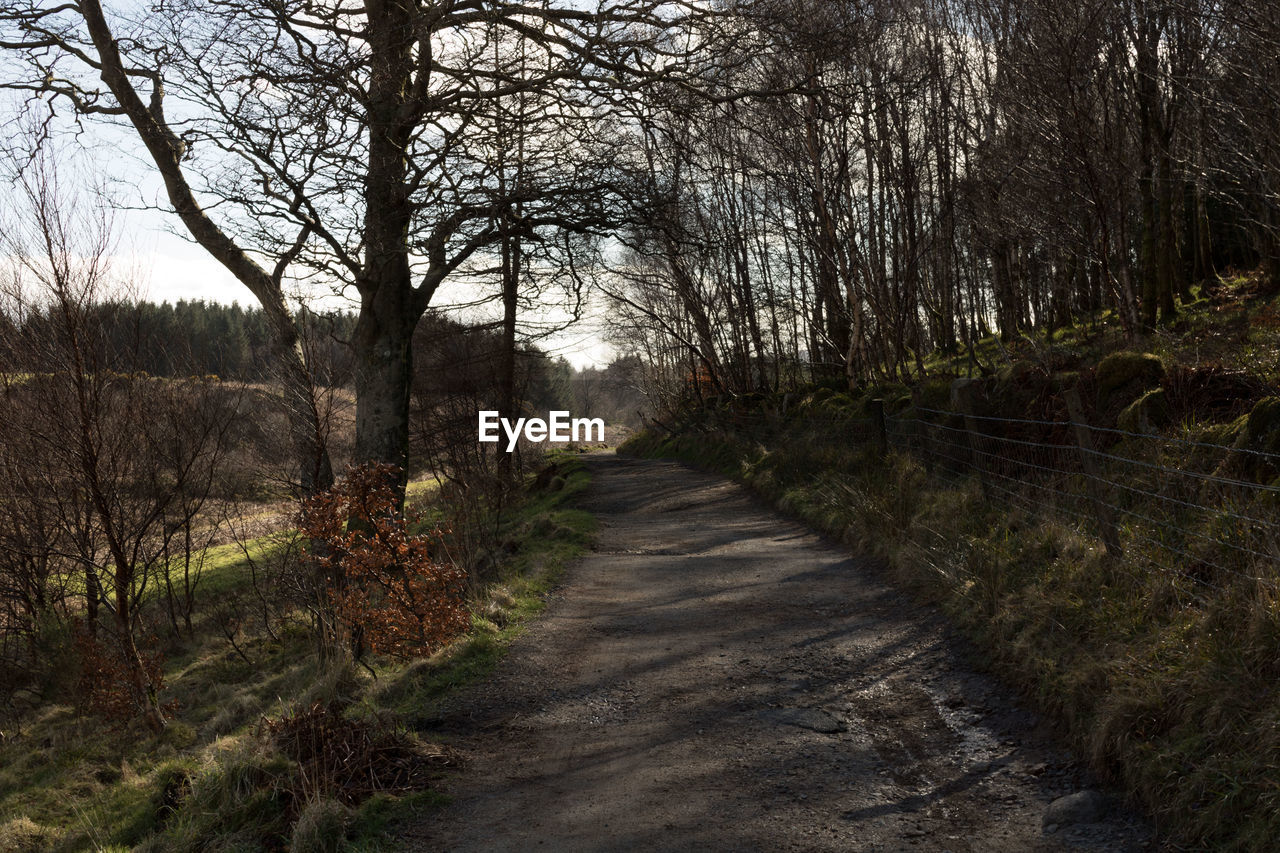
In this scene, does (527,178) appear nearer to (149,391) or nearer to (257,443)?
(149,391)

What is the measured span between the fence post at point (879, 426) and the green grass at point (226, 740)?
4735 mm

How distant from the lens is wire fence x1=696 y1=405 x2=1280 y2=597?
545 cm

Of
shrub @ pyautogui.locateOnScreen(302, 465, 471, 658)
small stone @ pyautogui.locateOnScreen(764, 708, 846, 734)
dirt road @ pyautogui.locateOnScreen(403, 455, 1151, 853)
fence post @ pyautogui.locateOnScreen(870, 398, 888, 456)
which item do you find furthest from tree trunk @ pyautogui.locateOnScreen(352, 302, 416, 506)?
fence post @ pyautogui.locateOnScreen(870, 398, 888, 456)

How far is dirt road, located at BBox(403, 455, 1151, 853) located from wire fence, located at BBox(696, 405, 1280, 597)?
1442mm

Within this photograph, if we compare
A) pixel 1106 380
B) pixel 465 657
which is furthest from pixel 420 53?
pixel 1106 380

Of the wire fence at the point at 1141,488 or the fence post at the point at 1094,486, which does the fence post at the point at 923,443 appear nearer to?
the wire fence at the point at 1141,488

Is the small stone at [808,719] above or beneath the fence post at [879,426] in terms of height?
beneath

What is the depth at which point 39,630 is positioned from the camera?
12641 mm

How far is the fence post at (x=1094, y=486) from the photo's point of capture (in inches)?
251

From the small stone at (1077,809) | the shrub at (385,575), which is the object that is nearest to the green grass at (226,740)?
the shrub at (385,575)

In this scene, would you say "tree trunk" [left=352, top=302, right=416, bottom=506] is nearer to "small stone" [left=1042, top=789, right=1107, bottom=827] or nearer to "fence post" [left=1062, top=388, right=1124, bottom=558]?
"fence post" [left=1062, top=388, right=1124, bottom=558]

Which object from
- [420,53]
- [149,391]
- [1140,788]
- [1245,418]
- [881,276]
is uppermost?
[420,53]

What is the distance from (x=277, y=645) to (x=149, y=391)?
4587 mm

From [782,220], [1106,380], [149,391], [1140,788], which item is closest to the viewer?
[1140,788]
